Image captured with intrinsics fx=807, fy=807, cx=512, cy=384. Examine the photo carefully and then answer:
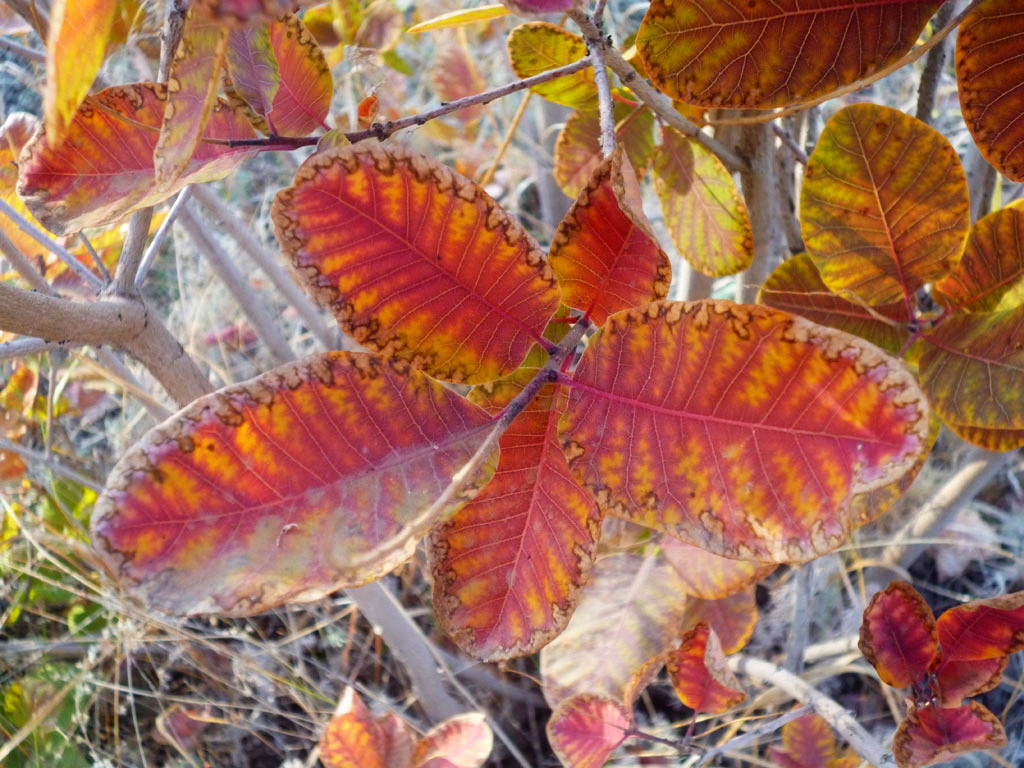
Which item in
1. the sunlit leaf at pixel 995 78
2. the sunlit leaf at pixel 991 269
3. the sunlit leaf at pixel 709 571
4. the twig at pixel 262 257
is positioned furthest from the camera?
the twig at pixel 262 257

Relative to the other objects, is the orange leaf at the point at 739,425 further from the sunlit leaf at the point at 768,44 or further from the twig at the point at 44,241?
the twig at the point at 44,241

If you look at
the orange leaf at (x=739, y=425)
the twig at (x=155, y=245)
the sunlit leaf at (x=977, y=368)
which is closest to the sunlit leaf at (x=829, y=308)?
the sunlit leaf at (x=977, y=368)

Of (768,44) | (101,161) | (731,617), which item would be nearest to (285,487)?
(101,161)

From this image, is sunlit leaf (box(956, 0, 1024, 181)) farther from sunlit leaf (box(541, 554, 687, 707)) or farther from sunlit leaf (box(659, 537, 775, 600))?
sunlit leaf (box(541, 554, 687, 707))

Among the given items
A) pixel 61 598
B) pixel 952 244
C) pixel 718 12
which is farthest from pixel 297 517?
pixel 61 598

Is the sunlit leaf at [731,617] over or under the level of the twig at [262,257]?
under

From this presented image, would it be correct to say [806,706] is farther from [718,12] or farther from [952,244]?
[718,12]

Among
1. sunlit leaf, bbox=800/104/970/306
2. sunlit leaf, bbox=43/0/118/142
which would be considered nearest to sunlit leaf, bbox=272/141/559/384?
sunlit leaf, bbox=43/0/118/142
